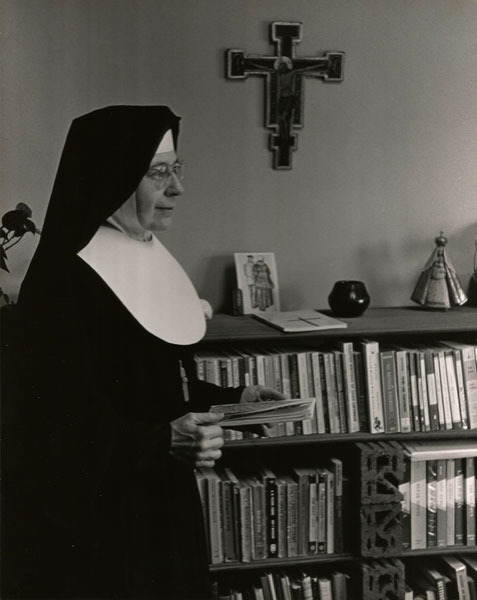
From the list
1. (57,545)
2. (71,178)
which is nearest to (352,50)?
(71,178)

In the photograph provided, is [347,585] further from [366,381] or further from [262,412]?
[262,412]

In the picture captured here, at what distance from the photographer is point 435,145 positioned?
8.13ft

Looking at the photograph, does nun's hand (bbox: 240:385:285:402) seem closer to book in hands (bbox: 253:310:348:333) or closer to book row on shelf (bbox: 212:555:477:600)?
book in hands (bbox: 253:310:348:333)

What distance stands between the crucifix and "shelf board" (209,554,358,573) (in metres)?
1.22

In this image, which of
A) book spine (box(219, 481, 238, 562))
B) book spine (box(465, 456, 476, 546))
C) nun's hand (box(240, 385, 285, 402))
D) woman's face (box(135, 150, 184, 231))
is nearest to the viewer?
woman's face (box(135, 150, 184, 231))

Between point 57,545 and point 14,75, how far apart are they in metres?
1.40

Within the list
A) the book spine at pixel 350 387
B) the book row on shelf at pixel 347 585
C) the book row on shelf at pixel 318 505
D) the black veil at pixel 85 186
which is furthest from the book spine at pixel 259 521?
the black veil at pixel 85 186

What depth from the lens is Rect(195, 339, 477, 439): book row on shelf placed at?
7.27 feet

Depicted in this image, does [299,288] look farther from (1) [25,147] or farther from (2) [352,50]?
(1) [25,147]

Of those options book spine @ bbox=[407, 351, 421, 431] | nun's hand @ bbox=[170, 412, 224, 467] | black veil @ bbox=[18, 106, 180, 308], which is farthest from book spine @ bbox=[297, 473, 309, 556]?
black veil @ bbox=[18, 106, 180, 308]

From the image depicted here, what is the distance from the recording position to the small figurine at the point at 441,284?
92.5 inches

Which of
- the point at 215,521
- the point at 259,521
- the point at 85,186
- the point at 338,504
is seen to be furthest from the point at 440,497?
the point at 85,186

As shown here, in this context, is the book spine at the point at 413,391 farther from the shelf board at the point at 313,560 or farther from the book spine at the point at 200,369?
the book spine at the point at 200,369

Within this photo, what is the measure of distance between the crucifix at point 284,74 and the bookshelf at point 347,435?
1.91ft
